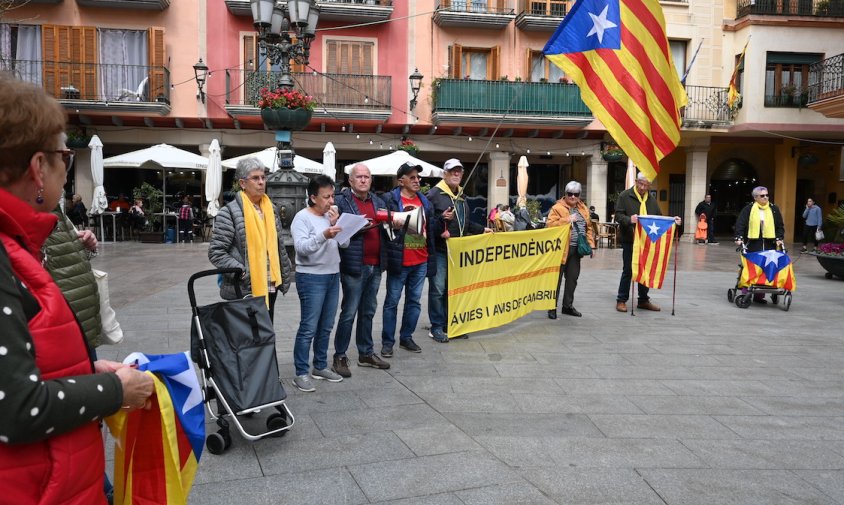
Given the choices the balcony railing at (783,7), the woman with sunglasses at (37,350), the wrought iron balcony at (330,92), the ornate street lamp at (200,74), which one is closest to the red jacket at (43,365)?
the woman with sunglasses at (37,350)

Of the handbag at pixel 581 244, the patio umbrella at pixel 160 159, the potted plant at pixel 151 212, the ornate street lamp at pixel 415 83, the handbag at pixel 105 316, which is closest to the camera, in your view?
the handbag at pixel 105 316

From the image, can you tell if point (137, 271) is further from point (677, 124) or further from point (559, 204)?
point (677, 124)

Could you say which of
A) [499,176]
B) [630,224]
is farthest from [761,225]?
[499,176]

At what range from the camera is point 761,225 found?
10195 mm

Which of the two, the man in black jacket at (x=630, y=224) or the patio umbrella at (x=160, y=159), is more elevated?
the patio umbrella at (x=160, y=159)

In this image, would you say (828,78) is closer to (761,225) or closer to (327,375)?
(761,225)

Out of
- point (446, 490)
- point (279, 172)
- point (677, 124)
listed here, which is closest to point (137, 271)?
point (279, 172)

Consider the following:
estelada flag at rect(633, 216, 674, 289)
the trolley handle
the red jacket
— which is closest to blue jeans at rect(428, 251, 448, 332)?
the trolley handle

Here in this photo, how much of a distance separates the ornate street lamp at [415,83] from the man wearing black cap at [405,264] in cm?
1627

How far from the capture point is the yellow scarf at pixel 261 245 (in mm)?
5051

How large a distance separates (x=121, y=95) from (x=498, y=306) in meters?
18.1

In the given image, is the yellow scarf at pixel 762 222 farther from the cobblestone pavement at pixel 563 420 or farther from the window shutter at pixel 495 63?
the window shutter at pixel 495 63

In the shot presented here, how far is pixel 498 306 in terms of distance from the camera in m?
7.73

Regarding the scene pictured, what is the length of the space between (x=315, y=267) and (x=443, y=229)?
2.18 m
